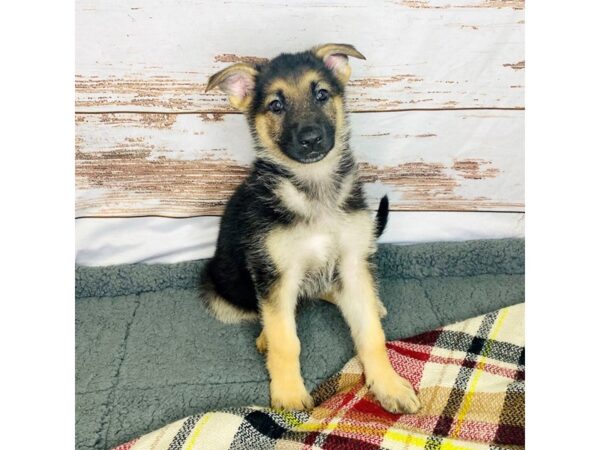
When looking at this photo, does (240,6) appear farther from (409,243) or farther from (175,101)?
(409,243)

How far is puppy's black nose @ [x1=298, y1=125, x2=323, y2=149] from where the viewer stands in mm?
1897

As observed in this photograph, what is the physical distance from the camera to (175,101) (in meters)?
2.57

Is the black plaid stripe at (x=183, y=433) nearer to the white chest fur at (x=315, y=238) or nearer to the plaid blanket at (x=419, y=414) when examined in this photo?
the plaid blanket at (x=419, y=414)

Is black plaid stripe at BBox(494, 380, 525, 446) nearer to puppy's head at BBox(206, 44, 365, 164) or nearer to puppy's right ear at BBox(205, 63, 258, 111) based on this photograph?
puppy's head at BBox(206, 44, 365, 164)

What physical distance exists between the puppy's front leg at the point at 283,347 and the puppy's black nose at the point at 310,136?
518 millimetres

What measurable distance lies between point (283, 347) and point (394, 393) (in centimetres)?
45

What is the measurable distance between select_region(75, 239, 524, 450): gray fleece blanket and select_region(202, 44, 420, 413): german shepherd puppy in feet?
0.67

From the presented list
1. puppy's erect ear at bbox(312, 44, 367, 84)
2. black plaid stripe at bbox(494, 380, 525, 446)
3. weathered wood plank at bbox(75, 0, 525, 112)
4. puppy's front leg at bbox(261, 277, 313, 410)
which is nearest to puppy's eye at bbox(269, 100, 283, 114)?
puppy's erect ear at bbox(312, 44, 367, 84)

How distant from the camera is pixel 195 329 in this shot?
99.3 inches

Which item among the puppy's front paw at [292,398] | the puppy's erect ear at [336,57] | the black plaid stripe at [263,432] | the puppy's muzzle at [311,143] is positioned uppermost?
the puppy's erect ear at [336,57]

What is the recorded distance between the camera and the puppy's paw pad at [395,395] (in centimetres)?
198

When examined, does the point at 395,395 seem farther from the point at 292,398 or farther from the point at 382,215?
the point at 382,215

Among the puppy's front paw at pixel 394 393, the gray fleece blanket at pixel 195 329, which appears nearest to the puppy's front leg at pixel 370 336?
the puppy's front paw at pixel 394 393
